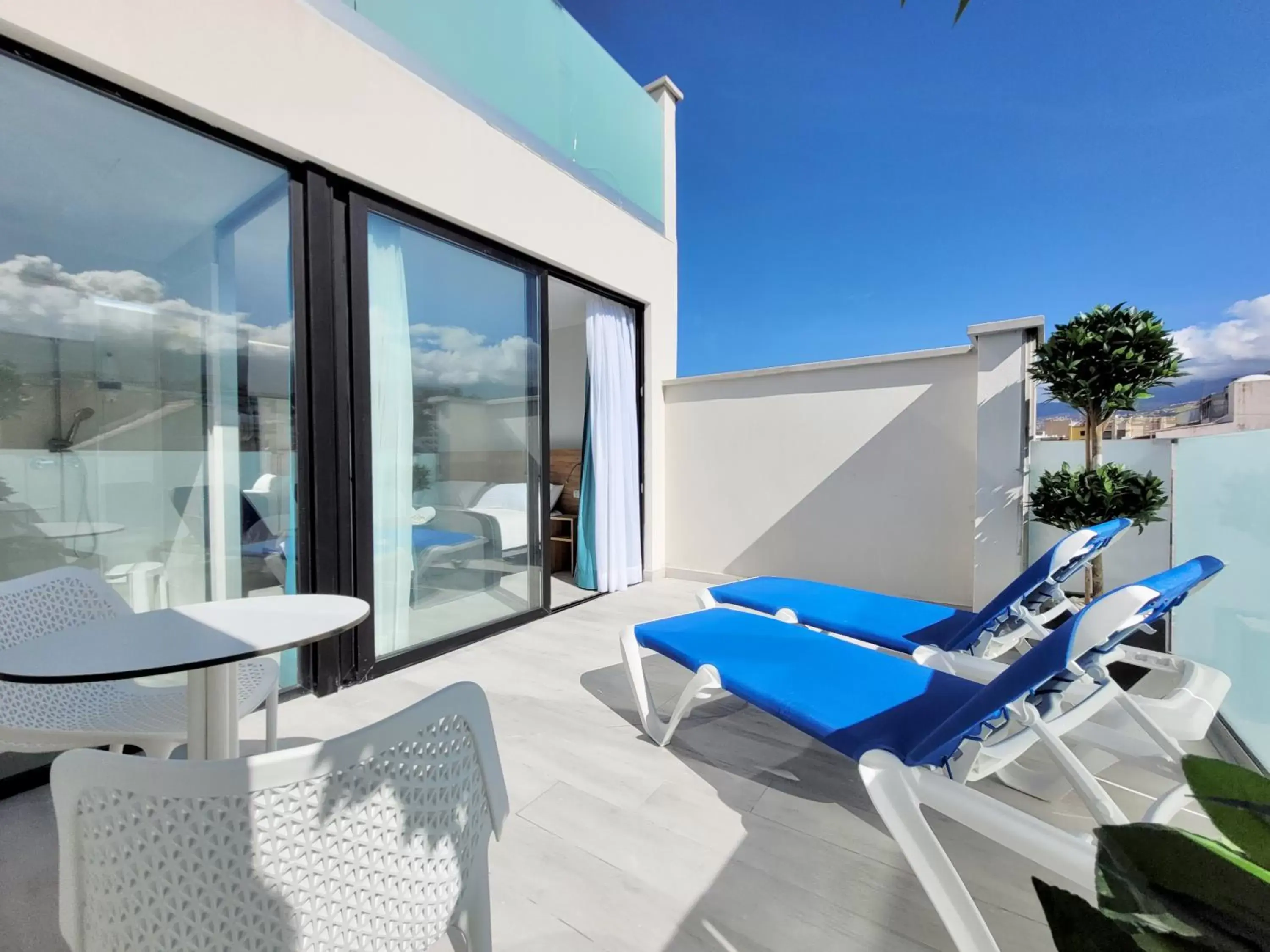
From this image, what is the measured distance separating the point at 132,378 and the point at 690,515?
413 centimetres

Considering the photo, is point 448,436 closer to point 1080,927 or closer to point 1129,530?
point 1080,927

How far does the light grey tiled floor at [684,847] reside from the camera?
1.33m

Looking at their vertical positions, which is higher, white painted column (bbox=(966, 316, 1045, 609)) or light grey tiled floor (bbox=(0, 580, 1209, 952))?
white painted column (bbox=(966, 316, 1045, 609))

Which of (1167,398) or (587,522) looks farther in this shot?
(587,522)

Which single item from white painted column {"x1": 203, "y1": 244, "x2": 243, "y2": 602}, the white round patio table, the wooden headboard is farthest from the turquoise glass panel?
the white round patio table

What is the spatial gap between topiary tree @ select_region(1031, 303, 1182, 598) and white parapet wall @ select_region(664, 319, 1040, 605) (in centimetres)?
53

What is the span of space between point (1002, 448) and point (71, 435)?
15.9ft

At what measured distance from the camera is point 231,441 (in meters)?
2.45

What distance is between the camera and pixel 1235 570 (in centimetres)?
214

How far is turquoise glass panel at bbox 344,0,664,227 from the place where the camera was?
314 cm

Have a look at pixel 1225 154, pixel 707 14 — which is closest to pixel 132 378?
pixel 707 14

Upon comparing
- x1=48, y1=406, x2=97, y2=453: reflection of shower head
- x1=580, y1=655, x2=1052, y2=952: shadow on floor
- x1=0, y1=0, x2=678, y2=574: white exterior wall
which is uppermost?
x1=0, y1=0, x2=678, y2=574: white exterior wall

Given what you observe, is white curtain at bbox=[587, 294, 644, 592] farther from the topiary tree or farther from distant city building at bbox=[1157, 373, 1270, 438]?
distant city building at bbox=[1157, 373, 1270, 438]

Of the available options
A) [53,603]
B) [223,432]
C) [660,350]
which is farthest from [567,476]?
[53,603]
